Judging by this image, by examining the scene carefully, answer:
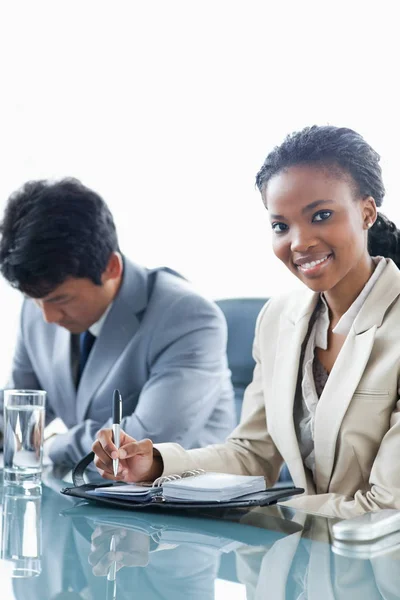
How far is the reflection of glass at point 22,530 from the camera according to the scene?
0.97 m

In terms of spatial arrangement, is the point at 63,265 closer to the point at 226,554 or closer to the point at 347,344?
the point at 347,344

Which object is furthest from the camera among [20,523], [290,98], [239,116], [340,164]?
[239,116]

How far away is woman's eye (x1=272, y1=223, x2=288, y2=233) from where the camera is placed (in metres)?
1.44

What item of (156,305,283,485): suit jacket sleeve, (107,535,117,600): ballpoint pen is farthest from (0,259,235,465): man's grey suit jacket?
(107,535,117,600): ballpoint pen

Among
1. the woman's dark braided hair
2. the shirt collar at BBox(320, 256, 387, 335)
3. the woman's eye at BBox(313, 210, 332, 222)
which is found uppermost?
the woman's dark braided hair

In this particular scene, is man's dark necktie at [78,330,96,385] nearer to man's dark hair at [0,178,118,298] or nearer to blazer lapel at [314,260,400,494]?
man's dark hair at [0,178,118,298]

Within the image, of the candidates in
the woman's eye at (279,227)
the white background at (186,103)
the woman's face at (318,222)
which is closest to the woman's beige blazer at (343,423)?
the woman's face at (318,222)

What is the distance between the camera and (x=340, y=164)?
1407 mm

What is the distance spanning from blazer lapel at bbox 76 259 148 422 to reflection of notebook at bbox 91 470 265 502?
91 cm

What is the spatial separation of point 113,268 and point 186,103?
1482 millimetres

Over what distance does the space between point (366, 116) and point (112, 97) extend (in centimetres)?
141

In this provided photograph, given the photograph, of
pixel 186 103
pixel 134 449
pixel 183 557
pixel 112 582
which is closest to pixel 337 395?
pixel 134 449

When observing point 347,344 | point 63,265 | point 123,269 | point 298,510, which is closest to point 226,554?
point 298,510

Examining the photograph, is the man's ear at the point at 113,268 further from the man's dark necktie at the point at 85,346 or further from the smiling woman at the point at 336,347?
the smiling woman at the point at 336,347
